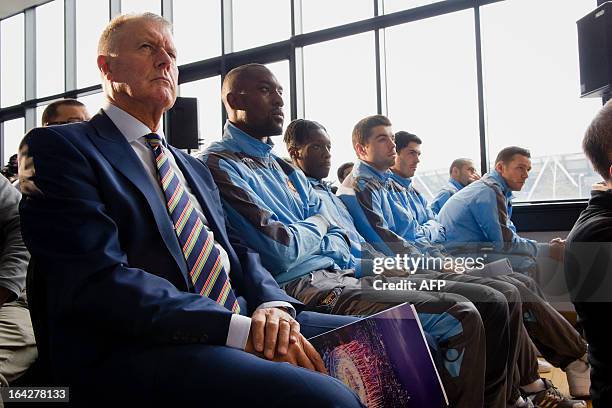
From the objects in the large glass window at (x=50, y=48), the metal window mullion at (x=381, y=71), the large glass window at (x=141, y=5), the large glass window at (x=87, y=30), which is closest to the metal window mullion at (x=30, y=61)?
the large glass window at (x=50, y=48)

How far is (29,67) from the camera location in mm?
8094

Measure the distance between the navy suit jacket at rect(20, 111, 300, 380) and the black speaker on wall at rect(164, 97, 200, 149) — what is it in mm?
3010

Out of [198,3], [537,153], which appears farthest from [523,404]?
[198,3]

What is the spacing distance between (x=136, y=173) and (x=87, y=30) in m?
7.37

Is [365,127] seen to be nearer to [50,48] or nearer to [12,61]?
[50,48]

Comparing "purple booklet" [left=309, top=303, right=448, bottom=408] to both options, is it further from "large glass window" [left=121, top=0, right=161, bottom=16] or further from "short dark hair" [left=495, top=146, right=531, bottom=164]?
"large glass window" [left=121, top=0, right=161, bottom=16]

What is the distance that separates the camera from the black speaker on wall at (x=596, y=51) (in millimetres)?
3006

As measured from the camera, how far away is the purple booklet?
1029 millimetres

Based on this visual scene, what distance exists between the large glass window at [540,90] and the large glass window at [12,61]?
673 centimetres

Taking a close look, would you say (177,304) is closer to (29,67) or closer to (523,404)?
(523,404)

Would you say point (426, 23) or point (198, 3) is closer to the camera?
point (426, 23)

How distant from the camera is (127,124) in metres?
1.21

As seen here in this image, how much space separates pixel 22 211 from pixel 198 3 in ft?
19.7

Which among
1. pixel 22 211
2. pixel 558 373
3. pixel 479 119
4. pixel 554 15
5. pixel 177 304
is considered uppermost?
pixel 554 15
